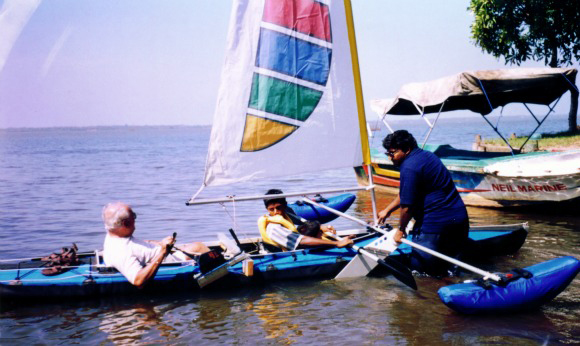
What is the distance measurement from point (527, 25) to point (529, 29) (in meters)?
0.20

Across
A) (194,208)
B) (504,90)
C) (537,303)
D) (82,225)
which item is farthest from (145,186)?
(537,303)

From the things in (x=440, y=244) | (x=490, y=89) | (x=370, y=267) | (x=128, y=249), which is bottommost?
(x=370, y=267)

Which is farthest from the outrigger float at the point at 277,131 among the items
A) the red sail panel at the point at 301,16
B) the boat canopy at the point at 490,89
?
the boat canopy at the point at 490,89

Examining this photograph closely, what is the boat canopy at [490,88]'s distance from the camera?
1343 centimetres

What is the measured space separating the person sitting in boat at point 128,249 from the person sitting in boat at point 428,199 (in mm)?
2737

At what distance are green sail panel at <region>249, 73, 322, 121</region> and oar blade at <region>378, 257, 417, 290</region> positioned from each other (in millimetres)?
2124

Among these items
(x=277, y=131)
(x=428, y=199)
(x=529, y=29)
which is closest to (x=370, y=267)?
(x=428, y=199)

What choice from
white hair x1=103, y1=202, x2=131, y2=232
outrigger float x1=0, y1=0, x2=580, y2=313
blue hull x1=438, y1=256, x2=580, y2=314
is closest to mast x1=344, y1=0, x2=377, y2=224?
outrigger float x1=0, y1=0, x2=580, y2=313

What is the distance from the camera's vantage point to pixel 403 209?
21.4 feet

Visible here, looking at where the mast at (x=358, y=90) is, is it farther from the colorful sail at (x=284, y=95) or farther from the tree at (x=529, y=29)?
the tree at (x=529, y=29)

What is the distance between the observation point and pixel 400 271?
282 inches

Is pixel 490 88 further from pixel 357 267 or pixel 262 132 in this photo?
pixel 262 132

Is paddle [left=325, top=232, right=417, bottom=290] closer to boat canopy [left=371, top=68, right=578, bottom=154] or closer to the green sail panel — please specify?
the green sail panel

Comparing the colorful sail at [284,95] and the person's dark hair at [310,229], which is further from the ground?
the colorful sail at [284,95]
